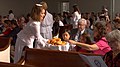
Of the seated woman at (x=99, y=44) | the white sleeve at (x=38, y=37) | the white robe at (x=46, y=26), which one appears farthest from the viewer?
the white robe at (x=46, y=26)

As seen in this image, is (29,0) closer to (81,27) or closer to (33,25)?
(81,27)

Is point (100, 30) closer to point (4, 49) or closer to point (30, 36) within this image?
point (30, 36)

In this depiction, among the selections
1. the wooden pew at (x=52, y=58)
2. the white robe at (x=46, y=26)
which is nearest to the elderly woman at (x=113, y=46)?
the wooden pew at (x=52, y=58)

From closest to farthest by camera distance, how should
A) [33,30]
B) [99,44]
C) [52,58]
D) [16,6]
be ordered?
[52,58]
[99,44]
[33,30]
[16,6]

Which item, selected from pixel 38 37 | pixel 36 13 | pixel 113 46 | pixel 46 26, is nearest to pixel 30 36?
pixel 38 37

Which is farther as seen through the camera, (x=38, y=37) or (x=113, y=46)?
(x=38, y=37)

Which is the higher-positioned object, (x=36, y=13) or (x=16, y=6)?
(x=16, y=6)

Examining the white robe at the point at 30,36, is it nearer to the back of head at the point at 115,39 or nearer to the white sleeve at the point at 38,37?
the white sleeve at the point at 38,37

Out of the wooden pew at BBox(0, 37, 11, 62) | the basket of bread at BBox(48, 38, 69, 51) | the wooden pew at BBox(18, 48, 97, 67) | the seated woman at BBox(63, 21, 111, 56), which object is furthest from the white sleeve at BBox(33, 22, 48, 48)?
the wooden pew at BBox(18, 48, 97, 67)

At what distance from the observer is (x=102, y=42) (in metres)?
3.49

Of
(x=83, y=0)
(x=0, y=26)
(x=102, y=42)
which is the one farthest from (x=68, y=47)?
(x=83, y=0)

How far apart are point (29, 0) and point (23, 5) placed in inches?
17.8

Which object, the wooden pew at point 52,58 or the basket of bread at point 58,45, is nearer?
the wooden pew at point 52,58

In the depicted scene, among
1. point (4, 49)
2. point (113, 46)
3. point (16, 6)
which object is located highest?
point (16, 6)
